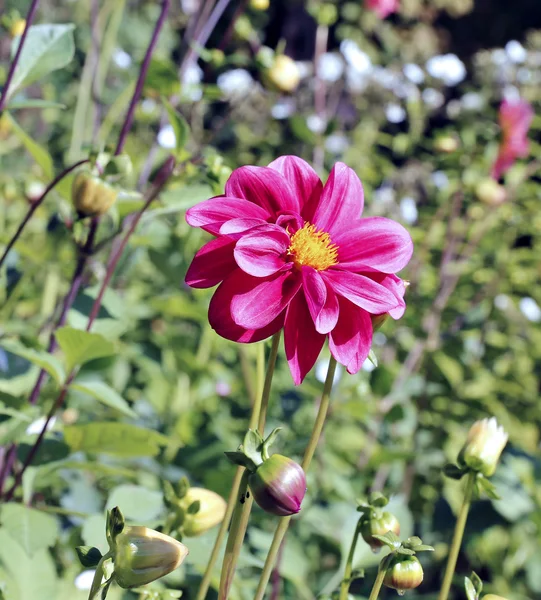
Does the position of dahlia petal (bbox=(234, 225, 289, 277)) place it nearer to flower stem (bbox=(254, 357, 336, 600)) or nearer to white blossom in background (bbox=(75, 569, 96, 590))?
flower stem (bbox=(254, 357, 336, 600))

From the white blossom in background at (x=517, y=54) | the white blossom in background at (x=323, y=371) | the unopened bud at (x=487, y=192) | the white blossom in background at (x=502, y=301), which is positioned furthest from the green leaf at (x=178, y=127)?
the white blossom in background at (x=517, y=54)

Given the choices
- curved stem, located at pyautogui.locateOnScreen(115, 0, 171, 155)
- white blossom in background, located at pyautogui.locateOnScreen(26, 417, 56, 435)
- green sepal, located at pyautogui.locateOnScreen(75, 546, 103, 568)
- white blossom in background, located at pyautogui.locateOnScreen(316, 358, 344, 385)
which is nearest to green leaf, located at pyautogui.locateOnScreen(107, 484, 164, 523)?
white blossom in background, located at pyautogui.locateOnScreen(26, 417, 56, 435)

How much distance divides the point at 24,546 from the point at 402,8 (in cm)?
331

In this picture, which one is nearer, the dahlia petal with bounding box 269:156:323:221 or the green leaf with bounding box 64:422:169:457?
the dahlia petal with bounding box 269:156:323:221

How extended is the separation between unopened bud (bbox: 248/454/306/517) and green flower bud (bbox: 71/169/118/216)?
0.31 m

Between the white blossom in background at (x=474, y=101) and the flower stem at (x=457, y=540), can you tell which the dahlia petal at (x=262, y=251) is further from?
the white blossom in background at (x=474, y=101)

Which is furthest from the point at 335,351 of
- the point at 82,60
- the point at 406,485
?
the point at 82,60

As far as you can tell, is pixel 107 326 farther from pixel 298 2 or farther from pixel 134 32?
pixel 298 2

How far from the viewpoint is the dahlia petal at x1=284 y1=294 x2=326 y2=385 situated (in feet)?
1.40

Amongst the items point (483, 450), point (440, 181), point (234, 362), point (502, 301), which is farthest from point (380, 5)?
point (483, 450)

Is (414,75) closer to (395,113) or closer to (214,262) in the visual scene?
(395,113)

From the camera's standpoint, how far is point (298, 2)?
3.35m

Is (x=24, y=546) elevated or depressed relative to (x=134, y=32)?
elevated

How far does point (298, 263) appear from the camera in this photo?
17.9 inches
